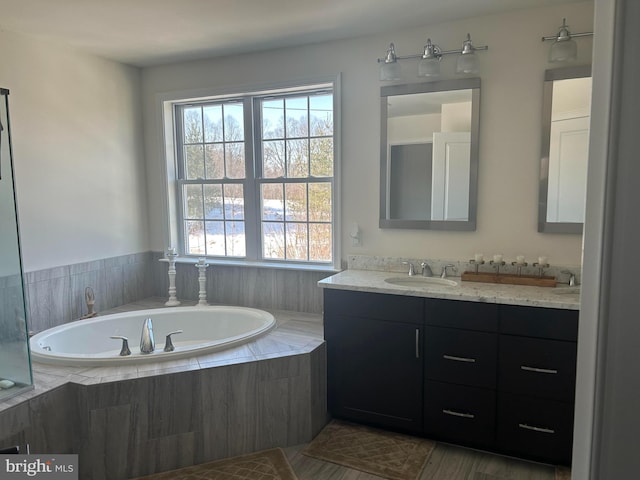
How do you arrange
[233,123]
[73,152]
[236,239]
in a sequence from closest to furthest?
[73,152]
[233,123]
[236,239]

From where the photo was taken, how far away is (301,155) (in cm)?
338

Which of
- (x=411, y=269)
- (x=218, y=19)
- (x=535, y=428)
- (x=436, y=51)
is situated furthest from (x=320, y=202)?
(x=535, y=428)

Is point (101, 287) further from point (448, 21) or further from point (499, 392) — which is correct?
point (448, 21)

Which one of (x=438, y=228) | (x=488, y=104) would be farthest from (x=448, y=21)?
(x=438, y=228)

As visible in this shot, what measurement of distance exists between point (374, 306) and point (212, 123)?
2153 millimetres

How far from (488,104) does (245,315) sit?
223cm

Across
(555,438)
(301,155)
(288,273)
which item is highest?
(301,155)

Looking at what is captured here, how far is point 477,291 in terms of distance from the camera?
2.44 m

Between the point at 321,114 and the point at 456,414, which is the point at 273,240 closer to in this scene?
the point at 321,114

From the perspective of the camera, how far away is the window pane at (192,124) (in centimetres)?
376

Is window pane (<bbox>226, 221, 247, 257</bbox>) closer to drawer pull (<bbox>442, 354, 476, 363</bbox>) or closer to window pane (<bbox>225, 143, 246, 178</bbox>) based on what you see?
window pane (<bbox>225, 143, 246, 178</bbox>)

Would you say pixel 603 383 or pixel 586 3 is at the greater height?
pixel 586 3

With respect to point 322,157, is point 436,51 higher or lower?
higher

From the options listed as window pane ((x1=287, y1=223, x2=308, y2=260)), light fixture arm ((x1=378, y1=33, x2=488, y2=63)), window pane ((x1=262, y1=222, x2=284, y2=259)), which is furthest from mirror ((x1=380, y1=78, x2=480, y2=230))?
window pane ((x1=262, y1=222, x2=284, y2=259))
